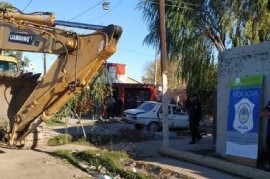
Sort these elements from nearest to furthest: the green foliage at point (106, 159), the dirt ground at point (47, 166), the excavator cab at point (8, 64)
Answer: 1. the dirt ground at point (47, 166)
2. the green foliage at point (106, 159)
3. the excavator cab at point (8, 64)

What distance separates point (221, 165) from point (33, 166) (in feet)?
14.6

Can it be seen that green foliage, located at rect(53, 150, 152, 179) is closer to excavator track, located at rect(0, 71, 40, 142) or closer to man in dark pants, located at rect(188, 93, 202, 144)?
excavator track, located at rect(0, 71, 40, 142)

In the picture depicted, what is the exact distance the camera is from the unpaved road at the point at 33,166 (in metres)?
10.8

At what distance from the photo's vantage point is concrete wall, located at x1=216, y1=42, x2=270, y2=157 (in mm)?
12078

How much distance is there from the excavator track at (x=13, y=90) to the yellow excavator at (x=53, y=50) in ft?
5.79

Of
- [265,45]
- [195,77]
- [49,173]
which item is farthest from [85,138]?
[195,77]

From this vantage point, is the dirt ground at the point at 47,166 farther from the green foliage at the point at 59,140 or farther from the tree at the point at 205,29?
the tree at the point at 205,29

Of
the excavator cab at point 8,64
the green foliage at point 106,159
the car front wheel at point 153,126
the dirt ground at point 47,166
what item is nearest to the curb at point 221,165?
the dirt ground at point 47,166

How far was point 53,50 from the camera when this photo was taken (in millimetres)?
9805

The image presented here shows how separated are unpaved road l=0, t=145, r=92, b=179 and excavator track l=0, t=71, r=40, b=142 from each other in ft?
2.50

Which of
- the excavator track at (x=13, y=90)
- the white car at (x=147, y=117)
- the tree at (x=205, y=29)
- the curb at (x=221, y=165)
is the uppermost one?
the tree at (x=205, y=29)

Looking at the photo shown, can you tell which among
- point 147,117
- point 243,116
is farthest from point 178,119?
point 243,116

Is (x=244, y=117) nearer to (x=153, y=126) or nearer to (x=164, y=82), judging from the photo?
(x=164, y=82)

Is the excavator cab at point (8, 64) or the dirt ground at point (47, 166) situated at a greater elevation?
the excavator cab at point (8, 64)
